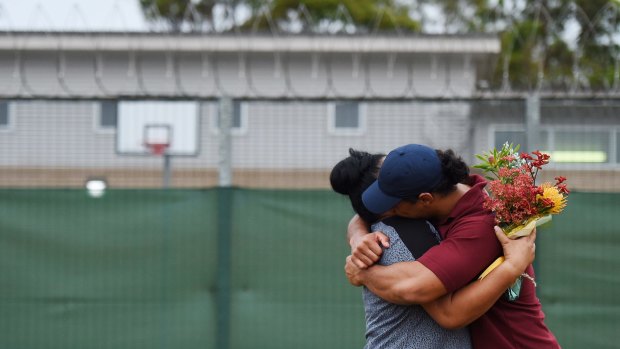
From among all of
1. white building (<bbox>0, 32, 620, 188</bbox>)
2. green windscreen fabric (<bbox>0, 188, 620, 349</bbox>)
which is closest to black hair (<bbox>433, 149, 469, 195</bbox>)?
white building (<bbox>0, 32, 620, 188</bbox>)

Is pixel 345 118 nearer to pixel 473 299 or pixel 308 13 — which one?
pixel 473 299

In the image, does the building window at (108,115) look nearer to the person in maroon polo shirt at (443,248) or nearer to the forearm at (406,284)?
the person in maroon polo shirt at (443,248)

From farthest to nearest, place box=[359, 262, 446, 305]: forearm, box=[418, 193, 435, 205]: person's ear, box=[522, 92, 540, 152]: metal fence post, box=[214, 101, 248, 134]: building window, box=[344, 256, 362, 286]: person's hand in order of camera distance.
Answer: box=[214, 101, 248, 134]: building window < box=[522, 92, 540, 152]: metal fence post < box=[344, 256, 362, 286]: person's hand < box=[418, 193, 435, 205]: person's ear < box=[359, 262, 446, 305]: forearm

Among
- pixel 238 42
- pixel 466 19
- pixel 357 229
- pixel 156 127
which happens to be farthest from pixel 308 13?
pixel 357 229

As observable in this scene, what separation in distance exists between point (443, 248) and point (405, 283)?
0.17 meters

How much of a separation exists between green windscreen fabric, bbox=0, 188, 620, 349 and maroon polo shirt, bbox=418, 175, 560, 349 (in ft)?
9.05

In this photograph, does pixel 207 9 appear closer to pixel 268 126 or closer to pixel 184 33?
pixel 184 33

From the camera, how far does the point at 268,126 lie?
619cm

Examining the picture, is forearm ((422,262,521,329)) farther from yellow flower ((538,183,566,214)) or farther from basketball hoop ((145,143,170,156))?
basketball hoop ((145,143,170,156))

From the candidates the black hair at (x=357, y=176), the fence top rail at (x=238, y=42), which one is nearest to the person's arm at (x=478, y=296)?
the black hair at (x=357, y=176)

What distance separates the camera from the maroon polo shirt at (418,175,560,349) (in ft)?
8.58

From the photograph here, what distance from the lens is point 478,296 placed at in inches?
103

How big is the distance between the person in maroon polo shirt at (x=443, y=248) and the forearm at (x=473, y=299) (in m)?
0.04

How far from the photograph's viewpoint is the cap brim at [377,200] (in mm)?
2701
